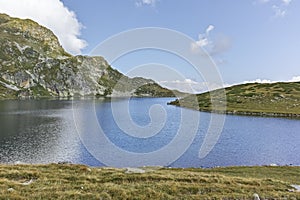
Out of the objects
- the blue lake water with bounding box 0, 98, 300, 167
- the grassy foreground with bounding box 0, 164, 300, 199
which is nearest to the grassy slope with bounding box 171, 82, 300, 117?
the blue lake water with bounding box 0, 98, 300, 167

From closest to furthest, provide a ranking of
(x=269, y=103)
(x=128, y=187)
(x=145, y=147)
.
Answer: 1. (x=128, y=187)
2. (x=145, y=147)
3. (x=269, y=103)

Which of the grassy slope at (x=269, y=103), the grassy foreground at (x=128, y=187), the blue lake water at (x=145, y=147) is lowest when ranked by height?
the blue lake water at (x=145, y=147)

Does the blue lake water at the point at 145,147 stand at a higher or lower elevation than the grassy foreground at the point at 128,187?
lower

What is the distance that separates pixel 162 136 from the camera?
79.0 m

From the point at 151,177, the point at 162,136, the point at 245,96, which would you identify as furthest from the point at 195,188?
the point at 245,96

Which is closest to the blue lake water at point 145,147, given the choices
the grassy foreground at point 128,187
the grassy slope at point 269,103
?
the grassy foreground at point 128,187

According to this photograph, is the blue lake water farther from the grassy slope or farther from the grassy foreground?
the grassy slope

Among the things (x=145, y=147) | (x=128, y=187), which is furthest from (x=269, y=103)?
(x=128, y=187)

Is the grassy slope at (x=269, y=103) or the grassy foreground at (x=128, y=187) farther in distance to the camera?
the grassy slope at (x=269, y=103)

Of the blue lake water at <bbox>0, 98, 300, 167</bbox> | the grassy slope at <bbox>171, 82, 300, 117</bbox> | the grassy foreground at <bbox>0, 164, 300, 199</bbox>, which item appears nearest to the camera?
the grassy foreground at <bbox>0, 164, 300, 199</bbox>

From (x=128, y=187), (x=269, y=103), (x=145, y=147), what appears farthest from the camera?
(x=269, y=103)

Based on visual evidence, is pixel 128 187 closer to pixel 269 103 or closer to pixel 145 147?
pixel 145 147

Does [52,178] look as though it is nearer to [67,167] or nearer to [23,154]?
[67,167]

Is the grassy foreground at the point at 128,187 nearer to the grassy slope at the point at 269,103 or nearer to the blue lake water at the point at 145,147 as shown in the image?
the blue lake water at the point at 145,147
